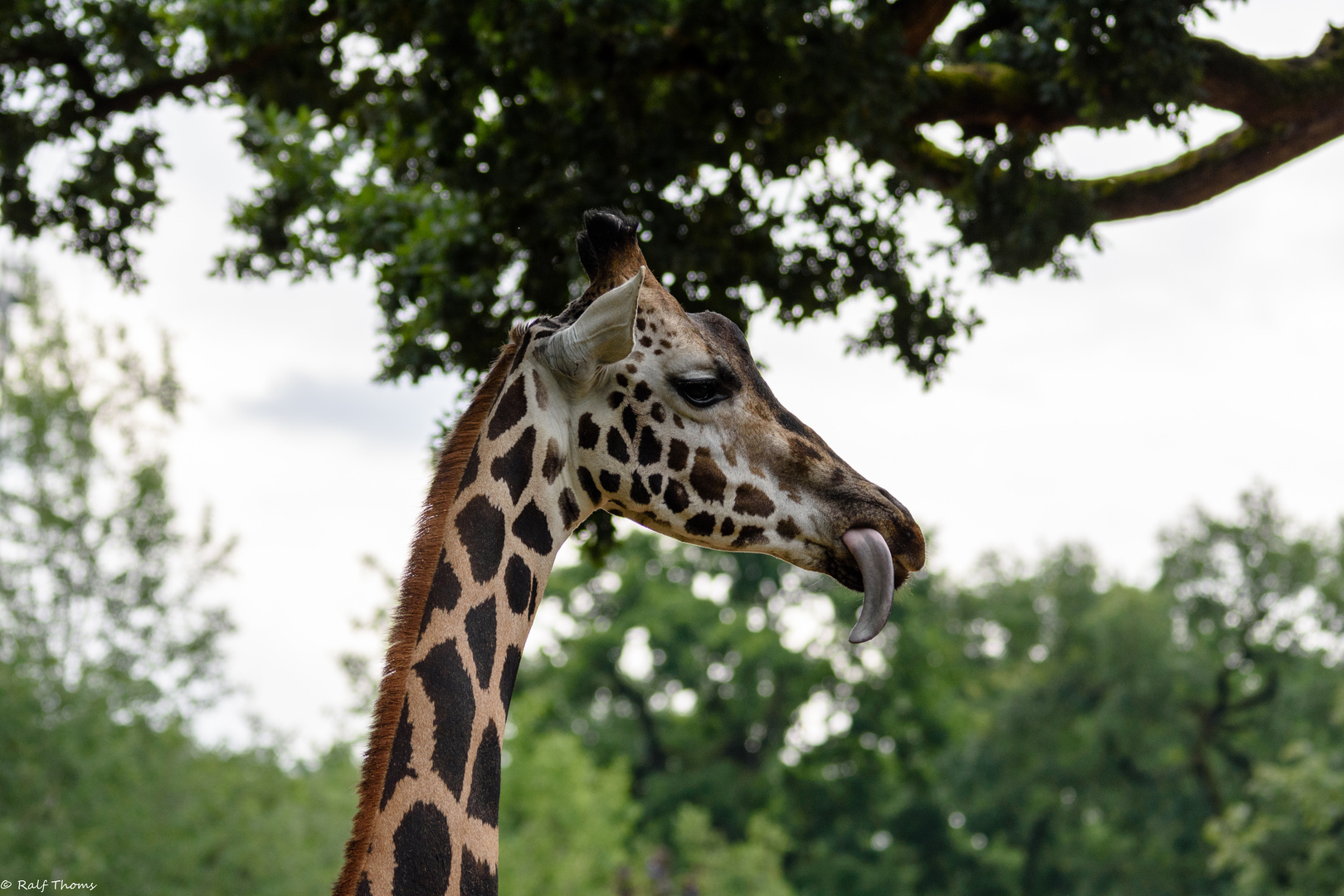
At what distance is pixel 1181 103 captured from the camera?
6.29 meters

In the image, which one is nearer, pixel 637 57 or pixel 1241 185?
pixel 637 57

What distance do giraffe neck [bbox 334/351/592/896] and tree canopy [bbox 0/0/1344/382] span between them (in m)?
3.93

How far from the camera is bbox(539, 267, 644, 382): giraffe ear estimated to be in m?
2.61

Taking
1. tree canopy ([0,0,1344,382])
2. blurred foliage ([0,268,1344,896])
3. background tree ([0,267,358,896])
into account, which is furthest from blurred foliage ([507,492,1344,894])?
tree canopy ([0,0,1344,382])

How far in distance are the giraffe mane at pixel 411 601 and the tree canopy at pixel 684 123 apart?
3822mm

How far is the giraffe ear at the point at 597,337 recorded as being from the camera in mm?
2613

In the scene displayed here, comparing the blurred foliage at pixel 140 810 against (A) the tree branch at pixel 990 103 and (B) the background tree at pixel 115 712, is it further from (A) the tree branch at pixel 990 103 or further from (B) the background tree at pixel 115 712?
(A) the tree branch at pixel 990 103

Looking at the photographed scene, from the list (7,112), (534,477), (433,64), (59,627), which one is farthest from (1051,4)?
(59,627)

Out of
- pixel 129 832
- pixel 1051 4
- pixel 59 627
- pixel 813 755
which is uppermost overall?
pixel 813 755

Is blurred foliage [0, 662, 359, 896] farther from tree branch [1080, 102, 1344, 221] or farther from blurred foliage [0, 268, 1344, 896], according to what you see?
tree branch [1080, 102, 1344, 221]

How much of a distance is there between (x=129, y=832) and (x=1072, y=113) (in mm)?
14629

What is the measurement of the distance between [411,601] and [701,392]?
0.85 meters

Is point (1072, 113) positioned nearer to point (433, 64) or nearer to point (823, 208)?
point (823, 208)

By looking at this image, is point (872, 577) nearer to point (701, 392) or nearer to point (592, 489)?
point (701, 392)
